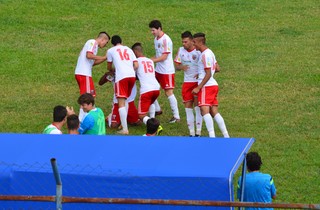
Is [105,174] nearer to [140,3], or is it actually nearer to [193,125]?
[193,125]

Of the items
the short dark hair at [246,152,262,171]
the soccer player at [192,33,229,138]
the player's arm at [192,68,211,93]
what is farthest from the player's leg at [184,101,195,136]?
the short dark hair at [246,152,262,171]

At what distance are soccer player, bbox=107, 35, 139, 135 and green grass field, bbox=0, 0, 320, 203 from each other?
566 millimetres

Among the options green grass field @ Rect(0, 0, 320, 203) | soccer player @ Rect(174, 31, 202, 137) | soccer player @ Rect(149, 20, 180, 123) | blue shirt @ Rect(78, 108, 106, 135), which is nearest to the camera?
blue shirt @ Rect(78, 108, 106, 135)

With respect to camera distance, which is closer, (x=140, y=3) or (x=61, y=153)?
(x=61, y=153)

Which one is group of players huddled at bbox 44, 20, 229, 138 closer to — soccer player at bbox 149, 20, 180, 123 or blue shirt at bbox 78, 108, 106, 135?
soccer player at bbox 149, 20, 180, 123

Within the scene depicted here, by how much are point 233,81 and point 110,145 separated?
9.32m

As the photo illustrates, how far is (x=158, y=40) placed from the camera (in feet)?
54.8

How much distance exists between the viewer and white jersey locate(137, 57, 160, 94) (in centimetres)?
1603

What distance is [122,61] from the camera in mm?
15953

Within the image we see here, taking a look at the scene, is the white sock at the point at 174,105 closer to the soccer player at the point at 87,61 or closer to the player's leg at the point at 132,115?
the player's leg at the point at 132,115

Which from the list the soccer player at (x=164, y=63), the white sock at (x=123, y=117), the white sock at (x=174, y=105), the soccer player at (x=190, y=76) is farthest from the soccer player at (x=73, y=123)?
the white sock at (x=174, y=105)

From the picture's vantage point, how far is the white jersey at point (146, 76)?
16031 millimetres

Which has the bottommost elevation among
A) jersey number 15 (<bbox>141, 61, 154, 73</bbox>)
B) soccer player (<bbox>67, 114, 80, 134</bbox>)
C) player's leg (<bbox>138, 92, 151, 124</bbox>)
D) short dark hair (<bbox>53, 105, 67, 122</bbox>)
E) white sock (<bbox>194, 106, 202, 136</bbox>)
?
white sock (<bbox>194, 106, 202, 136</bbox>)

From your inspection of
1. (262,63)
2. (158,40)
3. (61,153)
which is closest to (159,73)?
(158,40)
